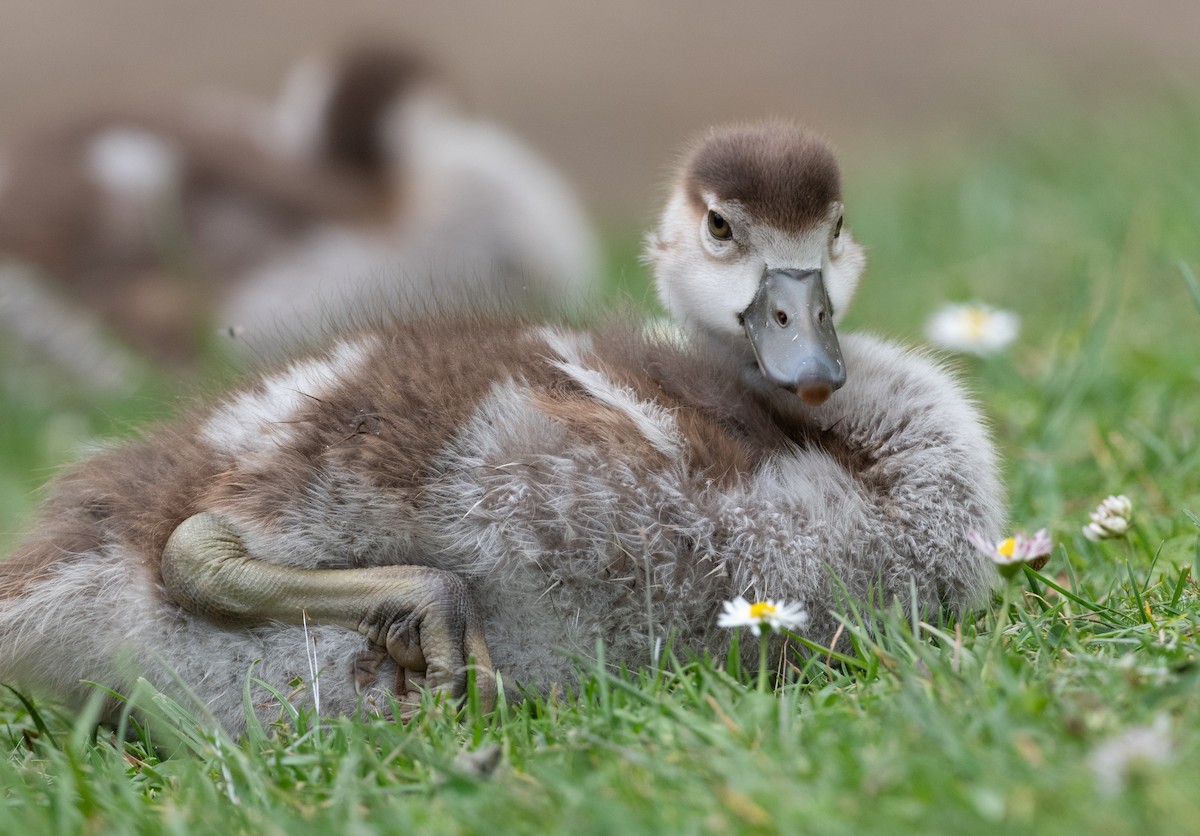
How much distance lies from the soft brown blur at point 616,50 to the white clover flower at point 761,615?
848 centimetres

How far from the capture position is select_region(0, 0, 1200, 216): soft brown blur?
464 inches

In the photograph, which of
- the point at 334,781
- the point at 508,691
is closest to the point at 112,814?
the point at 334,781

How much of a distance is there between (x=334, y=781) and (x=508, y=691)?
47cm

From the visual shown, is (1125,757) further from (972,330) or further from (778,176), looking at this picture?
(972,330)

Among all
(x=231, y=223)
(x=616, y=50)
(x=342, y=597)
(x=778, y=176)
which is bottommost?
(x=231, y=223)

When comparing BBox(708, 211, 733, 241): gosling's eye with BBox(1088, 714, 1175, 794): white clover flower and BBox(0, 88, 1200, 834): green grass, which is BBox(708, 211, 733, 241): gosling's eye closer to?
BBox(0, 88, 1200, 834): green grass

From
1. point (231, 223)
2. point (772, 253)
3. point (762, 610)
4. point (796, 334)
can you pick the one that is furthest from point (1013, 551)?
point (231, 223)

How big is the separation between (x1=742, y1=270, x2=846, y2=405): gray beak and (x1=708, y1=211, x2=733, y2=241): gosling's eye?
126 mm

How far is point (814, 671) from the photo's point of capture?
89.2 inches

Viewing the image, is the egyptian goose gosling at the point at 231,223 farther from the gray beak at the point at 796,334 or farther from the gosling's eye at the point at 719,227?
the gray beak at the point at 796,334

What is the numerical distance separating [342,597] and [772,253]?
1004 mm

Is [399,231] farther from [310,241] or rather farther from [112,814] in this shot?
[112,814]

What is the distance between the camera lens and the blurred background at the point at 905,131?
12.3 feet

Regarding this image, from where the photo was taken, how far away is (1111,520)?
266 centimetres
